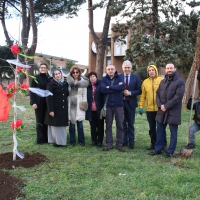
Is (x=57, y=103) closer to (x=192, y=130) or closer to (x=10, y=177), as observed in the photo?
(x=10, y=177)

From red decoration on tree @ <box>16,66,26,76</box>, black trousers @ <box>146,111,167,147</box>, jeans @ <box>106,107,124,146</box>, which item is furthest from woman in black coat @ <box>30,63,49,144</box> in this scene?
black trousers @ <box>146,111,167,147</box>

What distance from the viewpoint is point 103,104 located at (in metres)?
5.82

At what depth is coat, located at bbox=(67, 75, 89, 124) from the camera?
231 inches

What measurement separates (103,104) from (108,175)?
1.96m

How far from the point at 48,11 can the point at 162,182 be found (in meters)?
19.5

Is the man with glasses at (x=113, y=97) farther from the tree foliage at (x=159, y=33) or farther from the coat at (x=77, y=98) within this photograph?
the tree foliage at (x=159, y=33)

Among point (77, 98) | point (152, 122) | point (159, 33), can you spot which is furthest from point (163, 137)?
point (159, 33)

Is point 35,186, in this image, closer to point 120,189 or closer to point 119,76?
point 120,189

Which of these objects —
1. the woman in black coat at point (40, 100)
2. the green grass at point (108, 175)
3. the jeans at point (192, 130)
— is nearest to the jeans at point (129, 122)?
the green grass at point (108, 175)

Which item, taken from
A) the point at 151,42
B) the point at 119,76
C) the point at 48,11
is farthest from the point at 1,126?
the point at 48,11

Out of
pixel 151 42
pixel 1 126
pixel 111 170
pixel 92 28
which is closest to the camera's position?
pixel 111 170

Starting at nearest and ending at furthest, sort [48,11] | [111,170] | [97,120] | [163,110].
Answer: [111,170] → [163,110] → [97,120] → [48,11]

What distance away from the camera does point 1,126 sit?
29.1 feet

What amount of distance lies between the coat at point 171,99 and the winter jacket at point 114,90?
2.62 ft
